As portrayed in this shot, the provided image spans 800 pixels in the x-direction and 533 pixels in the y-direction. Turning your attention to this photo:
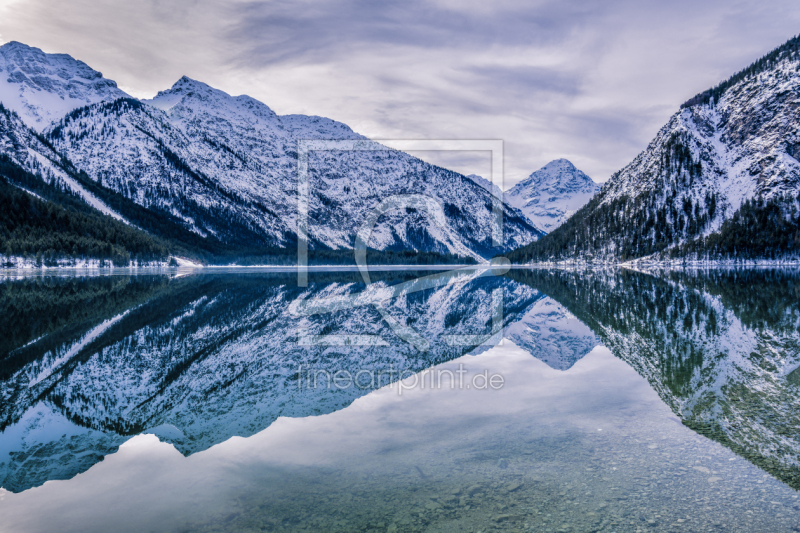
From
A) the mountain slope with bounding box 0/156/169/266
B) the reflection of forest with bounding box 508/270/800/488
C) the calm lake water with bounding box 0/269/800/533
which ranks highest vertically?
the mountain slope with bounding box 0/156/169/266

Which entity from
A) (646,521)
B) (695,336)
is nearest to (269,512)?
(646,521)

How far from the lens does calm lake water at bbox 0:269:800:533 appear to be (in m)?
8.16

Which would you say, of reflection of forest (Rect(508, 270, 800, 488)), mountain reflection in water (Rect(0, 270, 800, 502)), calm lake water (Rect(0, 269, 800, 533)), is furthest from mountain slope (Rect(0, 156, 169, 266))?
reflection of forest (Rect(508, 270, 800, 488))

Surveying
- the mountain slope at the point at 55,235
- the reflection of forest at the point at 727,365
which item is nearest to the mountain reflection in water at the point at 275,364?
the reflection of forest at the point at 727,365

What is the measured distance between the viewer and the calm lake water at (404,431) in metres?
8.16

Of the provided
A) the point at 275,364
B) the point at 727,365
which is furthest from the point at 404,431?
the point at 727,365

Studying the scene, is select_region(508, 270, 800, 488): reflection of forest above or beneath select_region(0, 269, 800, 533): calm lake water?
above

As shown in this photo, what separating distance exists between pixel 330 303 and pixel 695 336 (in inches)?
1202

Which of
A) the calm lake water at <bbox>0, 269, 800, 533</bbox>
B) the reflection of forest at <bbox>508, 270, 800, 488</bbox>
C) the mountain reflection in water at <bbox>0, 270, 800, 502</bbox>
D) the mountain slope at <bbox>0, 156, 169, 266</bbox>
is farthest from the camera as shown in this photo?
the mountain slope at <bbox>0, 156, 169, 266</bbox>

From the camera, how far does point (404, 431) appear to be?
12.1 m

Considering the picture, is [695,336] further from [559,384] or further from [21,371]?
[21,371]

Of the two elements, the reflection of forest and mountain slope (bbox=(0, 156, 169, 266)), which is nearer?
the reflection of forest

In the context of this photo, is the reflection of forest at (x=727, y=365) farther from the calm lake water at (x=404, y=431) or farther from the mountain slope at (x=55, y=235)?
the mountain slope at (x=55, y=235)

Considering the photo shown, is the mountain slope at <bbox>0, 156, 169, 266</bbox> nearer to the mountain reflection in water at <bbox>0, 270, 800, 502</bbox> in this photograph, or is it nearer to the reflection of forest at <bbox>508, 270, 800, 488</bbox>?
the mountain reflection in water at <bbox>0, 270, 800, 502</bbox>
